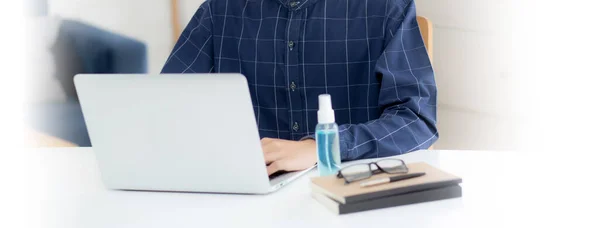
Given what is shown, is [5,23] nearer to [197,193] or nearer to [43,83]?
[43,83]

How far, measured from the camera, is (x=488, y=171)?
1.16 meters

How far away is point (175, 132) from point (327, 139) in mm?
235

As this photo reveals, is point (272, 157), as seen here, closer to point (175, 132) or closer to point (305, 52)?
point (175, 132)

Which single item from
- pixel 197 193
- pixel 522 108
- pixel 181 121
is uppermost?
pixel 181 121

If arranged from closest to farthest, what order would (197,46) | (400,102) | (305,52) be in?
(400,102), (305,52), (197,46)

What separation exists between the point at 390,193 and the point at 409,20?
0.77 m

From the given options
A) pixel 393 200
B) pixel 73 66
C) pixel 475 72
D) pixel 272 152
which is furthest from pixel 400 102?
pixel 73 66

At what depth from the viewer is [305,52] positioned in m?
1.69

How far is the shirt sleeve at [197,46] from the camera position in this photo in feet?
5.82

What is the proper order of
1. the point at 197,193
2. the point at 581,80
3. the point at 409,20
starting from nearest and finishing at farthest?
the point at 197,193, the point at 409,20, the point at 581,80

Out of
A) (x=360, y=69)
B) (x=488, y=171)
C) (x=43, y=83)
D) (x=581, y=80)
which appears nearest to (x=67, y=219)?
(x=488, y=171)

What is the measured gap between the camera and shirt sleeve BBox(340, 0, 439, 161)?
50.6 inches

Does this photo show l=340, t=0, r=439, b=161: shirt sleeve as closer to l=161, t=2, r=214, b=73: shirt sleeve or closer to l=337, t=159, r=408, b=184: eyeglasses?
l=337, t=159, r=408, b=184: eyeglasses

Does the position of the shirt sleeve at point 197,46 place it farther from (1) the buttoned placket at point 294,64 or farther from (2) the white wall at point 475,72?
(2) the white wall at point 475,72
